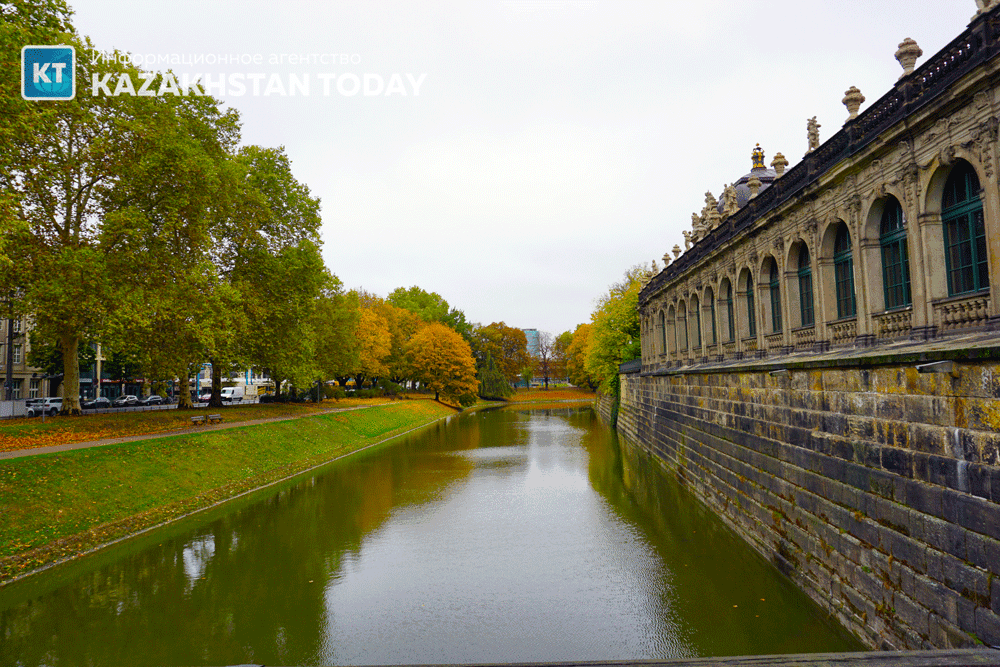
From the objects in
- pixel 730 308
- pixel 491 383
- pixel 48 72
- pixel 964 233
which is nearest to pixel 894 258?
pixel 964 233

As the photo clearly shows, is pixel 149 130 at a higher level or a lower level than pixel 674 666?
higher

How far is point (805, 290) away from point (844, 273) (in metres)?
1.77

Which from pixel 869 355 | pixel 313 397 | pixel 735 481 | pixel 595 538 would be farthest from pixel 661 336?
pixel 313 397

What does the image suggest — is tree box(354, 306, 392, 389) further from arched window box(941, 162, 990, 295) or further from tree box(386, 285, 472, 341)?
arched window box(941, 162, 990, 295)

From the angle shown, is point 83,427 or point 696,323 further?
point 696,323

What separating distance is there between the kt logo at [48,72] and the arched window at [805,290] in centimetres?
2026

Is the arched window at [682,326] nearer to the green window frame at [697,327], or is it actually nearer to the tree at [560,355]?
the green window frame at [697,327]

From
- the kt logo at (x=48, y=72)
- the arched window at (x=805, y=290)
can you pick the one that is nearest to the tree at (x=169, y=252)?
the kt logo at (x=48, y=72)

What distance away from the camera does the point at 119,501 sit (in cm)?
1522

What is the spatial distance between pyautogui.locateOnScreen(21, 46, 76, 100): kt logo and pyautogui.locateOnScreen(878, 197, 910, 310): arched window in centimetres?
2028

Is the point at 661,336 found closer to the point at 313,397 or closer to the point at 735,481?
the point at 735,481

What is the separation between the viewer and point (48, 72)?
16.5m

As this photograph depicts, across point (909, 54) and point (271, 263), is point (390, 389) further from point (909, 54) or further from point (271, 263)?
point (909, 54)

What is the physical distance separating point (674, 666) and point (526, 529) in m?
9.56
